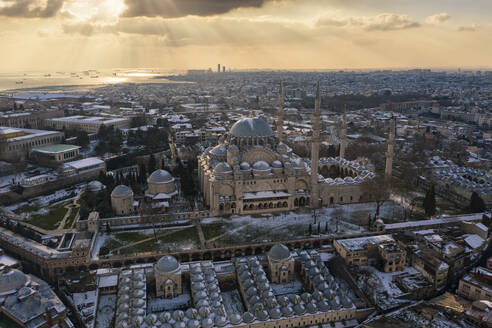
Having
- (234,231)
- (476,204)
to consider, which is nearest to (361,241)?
(234,231)

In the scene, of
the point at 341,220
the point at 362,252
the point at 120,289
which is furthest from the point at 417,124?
the point at 120,289

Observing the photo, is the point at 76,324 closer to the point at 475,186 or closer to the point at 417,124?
the point at 475,186

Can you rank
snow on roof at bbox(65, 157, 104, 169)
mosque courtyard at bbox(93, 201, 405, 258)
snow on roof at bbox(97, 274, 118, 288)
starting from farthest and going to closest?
1. snow on roof at bbox(65, 157, 104, 169)
2. mosque courtyard at bbox(93, 201, 405, 258)
3. snow on roof at bbox(97, 274, 118, 288)

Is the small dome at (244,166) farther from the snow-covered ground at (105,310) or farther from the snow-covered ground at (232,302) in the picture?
the snow-covered ground at (105,310)

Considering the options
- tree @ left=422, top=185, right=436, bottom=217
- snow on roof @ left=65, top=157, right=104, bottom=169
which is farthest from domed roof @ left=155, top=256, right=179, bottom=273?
snow on roof @ left=65, top=157, right=104, bottom=169

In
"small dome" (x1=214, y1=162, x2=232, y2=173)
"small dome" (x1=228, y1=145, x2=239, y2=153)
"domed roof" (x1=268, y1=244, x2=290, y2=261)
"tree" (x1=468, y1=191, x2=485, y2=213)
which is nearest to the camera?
"domed roof" (x1=268, y1=244, x2=290, y2=261)

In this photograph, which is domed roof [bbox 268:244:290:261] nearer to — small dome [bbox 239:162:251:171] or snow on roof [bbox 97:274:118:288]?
snow on roof [bbox 97:274:118:288]

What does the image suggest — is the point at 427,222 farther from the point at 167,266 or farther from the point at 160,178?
the point at 160,178
